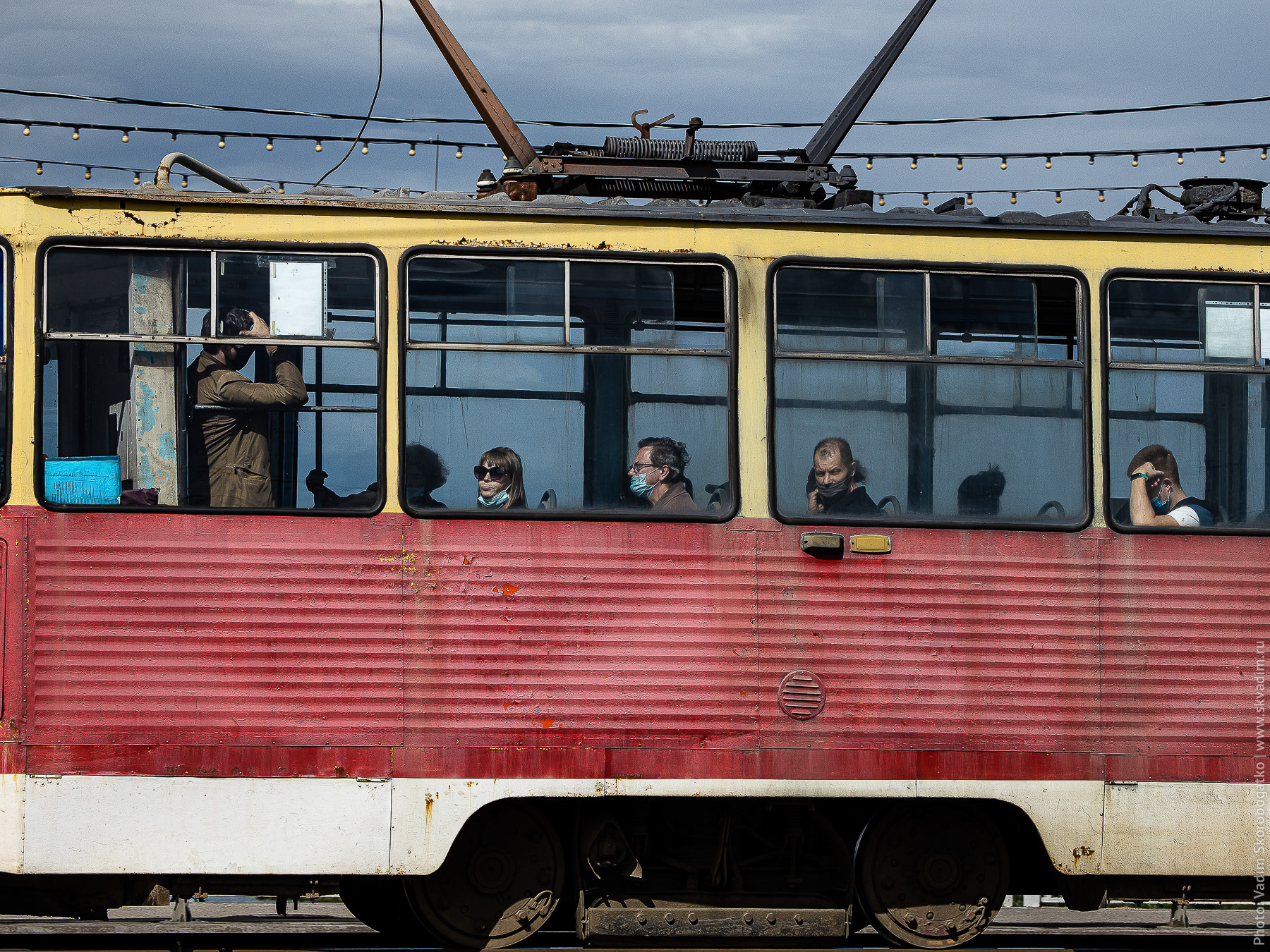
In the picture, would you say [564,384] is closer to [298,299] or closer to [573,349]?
[573,349]

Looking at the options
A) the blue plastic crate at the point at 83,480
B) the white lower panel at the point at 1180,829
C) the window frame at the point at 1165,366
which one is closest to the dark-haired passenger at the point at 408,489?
the blue plastic crate at the point at 83,480

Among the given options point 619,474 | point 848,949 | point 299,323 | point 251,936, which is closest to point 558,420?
point 619,474

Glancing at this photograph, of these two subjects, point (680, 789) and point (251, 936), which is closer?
point (680, 789)

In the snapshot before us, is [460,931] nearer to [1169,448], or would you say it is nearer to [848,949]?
[848,949]

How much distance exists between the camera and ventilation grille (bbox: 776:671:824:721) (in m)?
5.26

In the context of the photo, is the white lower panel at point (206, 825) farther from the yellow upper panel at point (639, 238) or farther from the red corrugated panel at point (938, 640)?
the red corrugated panel at point (938, 640)

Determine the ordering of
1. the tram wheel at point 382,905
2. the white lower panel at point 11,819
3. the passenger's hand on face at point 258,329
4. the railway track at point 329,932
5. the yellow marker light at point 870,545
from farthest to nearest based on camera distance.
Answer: the railway track at point 329,932, the tram wheel at point 382,905, the yellow marker light at point 870,545, the passenger's hand on face at point 258,329, the white lower panel at point 11,819

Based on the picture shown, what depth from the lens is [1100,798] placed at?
5.31 m

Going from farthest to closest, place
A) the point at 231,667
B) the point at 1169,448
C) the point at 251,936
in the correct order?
1. the point at 251,936
2. the point at 1169,448
3. the point at 231,667

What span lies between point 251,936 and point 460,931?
1824mm

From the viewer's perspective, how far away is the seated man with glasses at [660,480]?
210 inches

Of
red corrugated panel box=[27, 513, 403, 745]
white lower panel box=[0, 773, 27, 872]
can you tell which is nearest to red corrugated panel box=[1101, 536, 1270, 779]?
red corrugated panel box=[27, 513, 403, 745]

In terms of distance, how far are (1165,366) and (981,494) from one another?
3.38 ft

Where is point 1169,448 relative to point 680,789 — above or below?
above
